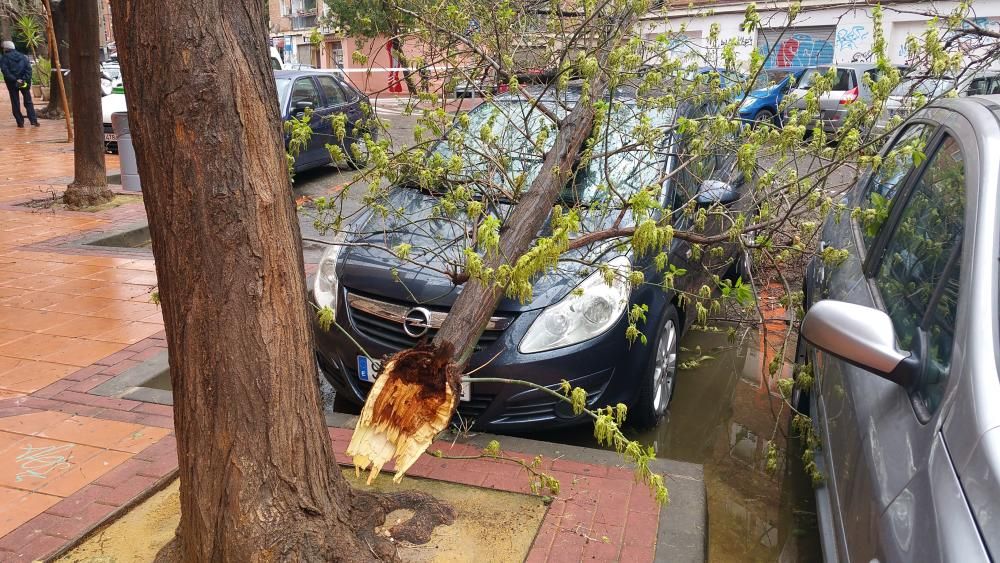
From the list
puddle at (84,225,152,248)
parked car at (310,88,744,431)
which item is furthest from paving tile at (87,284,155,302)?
parked car at (310,88,744,431)

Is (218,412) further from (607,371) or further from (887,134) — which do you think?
(887,134)

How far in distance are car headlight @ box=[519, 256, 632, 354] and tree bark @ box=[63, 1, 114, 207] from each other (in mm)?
8104

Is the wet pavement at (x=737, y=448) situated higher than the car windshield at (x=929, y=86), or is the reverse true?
the car windshield at (x=929, y=86)

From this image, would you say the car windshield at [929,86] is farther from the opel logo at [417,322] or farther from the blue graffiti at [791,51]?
the opel logo at [417,322]

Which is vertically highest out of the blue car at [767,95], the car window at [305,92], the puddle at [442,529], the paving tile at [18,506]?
the blue car at [767,95]

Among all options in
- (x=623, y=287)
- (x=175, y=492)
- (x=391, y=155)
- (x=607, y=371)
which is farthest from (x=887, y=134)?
(x=175, y=492)

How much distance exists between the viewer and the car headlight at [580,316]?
3.76m

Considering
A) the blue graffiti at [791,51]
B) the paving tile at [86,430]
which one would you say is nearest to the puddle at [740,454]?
the blue graffiti at [791,51]

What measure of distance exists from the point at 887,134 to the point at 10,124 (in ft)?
73.0

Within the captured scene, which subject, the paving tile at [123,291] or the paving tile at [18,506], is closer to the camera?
the paving tile at [18,506]

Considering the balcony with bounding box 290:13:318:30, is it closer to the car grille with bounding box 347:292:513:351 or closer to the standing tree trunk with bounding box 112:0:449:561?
the car grille with bounding box 347:292:513:351

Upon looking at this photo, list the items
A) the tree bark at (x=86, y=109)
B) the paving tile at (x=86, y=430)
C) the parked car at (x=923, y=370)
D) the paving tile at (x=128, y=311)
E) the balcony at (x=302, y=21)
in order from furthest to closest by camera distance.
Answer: the balcony at (x=302, y=21) → the tree bark at (x=86, y=109) → the paving tile at (x=128, y=311) → the paving tile at (x=86, y=430) → the parked car at (x=923, y=370)

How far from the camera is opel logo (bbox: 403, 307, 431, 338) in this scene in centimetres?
387

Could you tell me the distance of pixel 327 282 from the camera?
449cm
